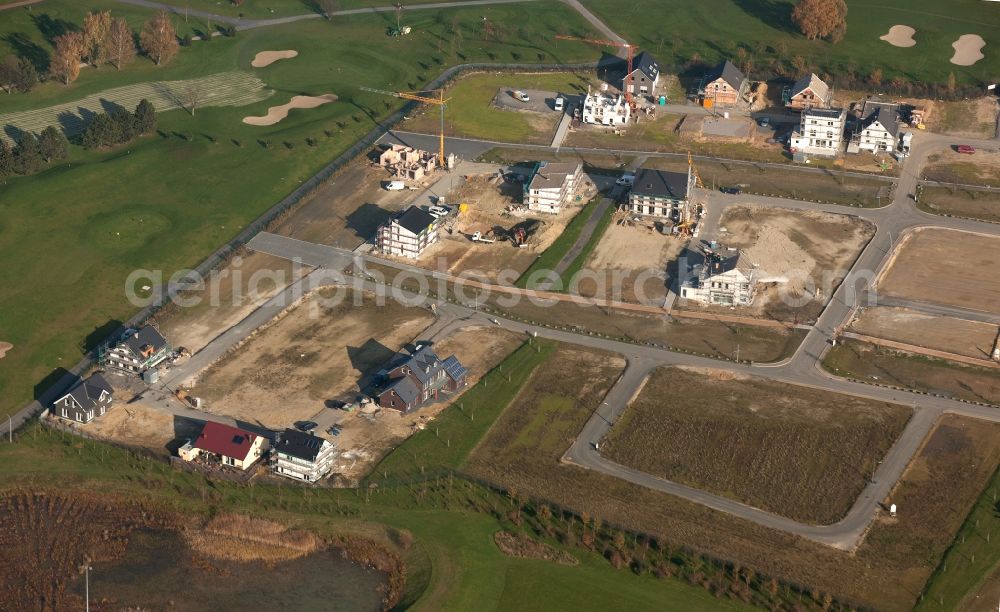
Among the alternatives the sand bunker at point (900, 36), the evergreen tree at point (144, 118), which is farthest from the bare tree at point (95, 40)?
the sand bunker at point (900, 36)

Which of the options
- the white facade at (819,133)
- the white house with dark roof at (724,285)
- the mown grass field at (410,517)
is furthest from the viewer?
the white facade at (819,133)

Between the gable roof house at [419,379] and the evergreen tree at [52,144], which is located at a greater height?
the gable roof house at [419,379]

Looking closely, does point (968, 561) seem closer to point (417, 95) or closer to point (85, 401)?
point (85, 401)

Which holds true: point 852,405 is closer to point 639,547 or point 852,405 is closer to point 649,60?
point 639,547

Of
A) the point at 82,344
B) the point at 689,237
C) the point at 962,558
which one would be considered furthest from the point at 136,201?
the point at 962,558

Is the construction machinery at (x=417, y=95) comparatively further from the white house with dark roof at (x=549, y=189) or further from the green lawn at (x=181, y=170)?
the white house with dark roof at (x=549, y=189)

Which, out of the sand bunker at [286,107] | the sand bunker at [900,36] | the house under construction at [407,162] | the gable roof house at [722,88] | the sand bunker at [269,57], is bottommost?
the sand bunker at [269,57]
